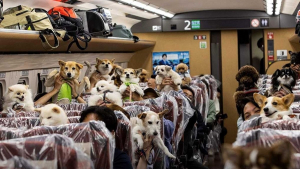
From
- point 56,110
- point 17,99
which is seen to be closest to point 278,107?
point 56,110

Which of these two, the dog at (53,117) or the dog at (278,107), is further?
the dog at (278,107)

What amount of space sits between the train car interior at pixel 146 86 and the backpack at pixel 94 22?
0.05 feet

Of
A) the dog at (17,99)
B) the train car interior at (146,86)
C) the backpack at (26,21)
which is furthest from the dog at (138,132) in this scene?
the backpack at (26,21)

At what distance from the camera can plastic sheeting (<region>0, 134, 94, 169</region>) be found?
6.74ft

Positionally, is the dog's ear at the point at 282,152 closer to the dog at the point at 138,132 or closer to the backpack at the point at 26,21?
the dog at the point at 138,132

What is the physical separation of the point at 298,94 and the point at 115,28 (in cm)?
503

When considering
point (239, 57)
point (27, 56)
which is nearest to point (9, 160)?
point (27, 56)

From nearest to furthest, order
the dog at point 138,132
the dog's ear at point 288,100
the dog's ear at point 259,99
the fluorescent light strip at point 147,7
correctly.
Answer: the dog's ear at point 288,100
the dog at point 138,132
the dog's ear at point 259,99
the fluorescent light strip at point 147,7

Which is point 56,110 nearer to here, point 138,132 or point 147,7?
point 138,132

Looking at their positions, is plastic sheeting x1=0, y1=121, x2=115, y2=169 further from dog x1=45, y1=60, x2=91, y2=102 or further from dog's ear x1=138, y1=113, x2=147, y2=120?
dog x1=45, y1=60, x2=91, y2=102

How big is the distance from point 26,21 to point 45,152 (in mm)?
4029

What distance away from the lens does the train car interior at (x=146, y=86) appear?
2418 mm

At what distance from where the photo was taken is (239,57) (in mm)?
12688

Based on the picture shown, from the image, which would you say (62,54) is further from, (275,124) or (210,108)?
(275,124)
